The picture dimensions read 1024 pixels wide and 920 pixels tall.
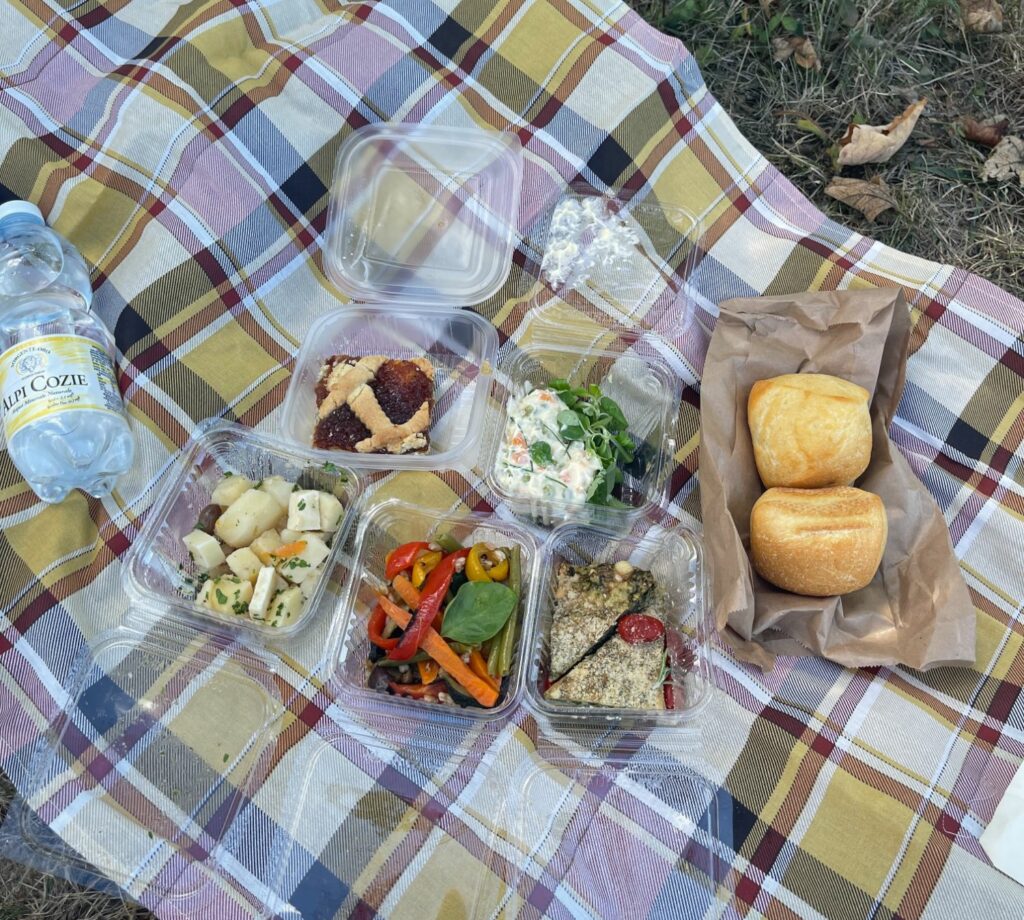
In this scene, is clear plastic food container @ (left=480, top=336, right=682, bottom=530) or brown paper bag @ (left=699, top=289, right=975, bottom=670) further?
clear plastic food container @ (left=480, top=336, right=682, bottom=530)

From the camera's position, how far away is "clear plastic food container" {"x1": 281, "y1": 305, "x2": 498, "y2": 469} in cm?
238

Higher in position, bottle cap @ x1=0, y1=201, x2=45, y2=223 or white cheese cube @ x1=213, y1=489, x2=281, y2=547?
bottle cap @ x1=0, y1=201, x2=45, y2=223

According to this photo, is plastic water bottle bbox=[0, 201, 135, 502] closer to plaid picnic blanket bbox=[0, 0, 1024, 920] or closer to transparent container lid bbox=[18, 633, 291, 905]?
plaid picnic blanket bbox=[0, 0, 1024, 920]

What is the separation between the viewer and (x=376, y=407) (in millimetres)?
2268

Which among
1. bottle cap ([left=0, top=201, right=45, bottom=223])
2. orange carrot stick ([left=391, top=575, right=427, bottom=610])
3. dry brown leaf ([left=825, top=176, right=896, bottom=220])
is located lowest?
orange carrot stick ([left=391, top=575, right=427, bottom=610])

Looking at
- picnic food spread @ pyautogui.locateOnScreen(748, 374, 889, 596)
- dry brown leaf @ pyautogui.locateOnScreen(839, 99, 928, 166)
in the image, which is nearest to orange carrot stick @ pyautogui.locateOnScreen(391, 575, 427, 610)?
picnic food spread @ pyautogui.locateOnScreen(748, 374, 889, 596)

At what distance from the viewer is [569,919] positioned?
6.41 feet

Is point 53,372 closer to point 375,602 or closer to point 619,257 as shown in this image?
point 375,602

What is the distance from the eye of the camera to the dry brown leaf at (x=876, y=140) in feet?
9.40

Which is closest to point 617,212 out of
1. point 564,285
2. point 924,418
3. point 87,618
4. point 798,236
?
point 564,285

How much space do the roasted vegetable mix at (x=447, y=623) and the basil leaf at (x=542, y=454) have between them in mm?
239

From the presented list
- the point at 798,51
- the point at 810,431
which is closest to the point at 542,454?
the point at 810,431

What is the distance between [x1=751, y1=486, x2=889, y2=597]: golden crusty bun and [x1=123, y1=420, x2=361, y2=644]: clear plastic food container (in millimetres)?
1115

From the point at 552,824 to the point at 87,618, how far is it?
134cm
